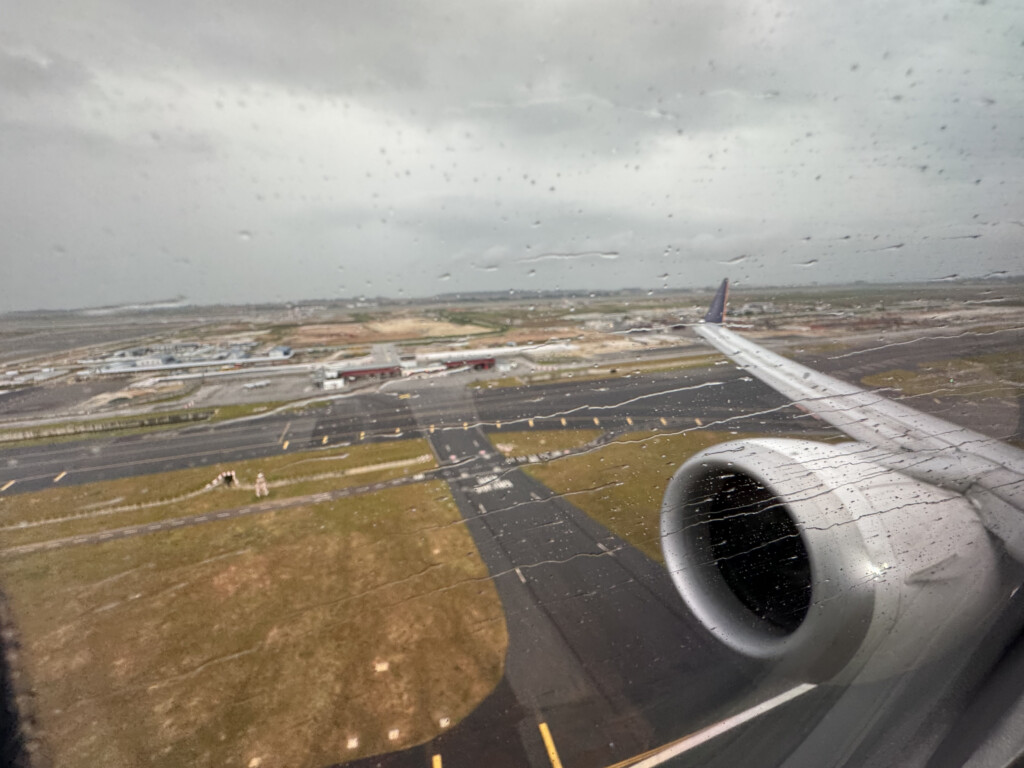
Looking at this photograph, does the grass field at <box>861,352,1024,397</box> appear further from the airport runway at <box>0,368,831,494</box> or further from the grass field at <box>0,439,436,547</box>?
the grass field at <box>0,439,436,547</box>

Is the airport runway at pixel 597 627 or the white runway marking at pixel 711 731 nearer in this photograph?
the white runway marking at pixel 711 731

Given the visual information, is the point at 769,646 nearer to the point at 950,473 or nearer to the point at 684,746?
the point at 950,473

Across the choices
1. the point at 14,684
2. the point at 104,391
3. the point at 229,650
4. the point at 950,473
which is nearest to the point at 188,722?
the point at 229,650

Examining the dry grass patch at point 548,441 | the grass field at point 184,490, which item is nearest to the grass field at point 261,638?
the grass field at point 184,490

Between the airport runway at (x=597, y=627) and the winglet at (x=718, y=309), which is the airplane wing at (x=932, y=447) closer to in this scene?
the airport runway at (x=597, y=627)

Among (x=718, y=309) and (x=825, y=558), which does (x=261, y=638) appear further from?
(x=718, y=309)

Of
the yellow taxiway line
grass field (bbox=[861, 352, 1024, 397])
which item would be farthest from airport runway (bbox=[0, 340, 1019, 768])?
grass field (bbox=[861, 352, 1024, 397])


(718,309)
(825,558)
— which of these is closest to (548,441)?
(825,558)
